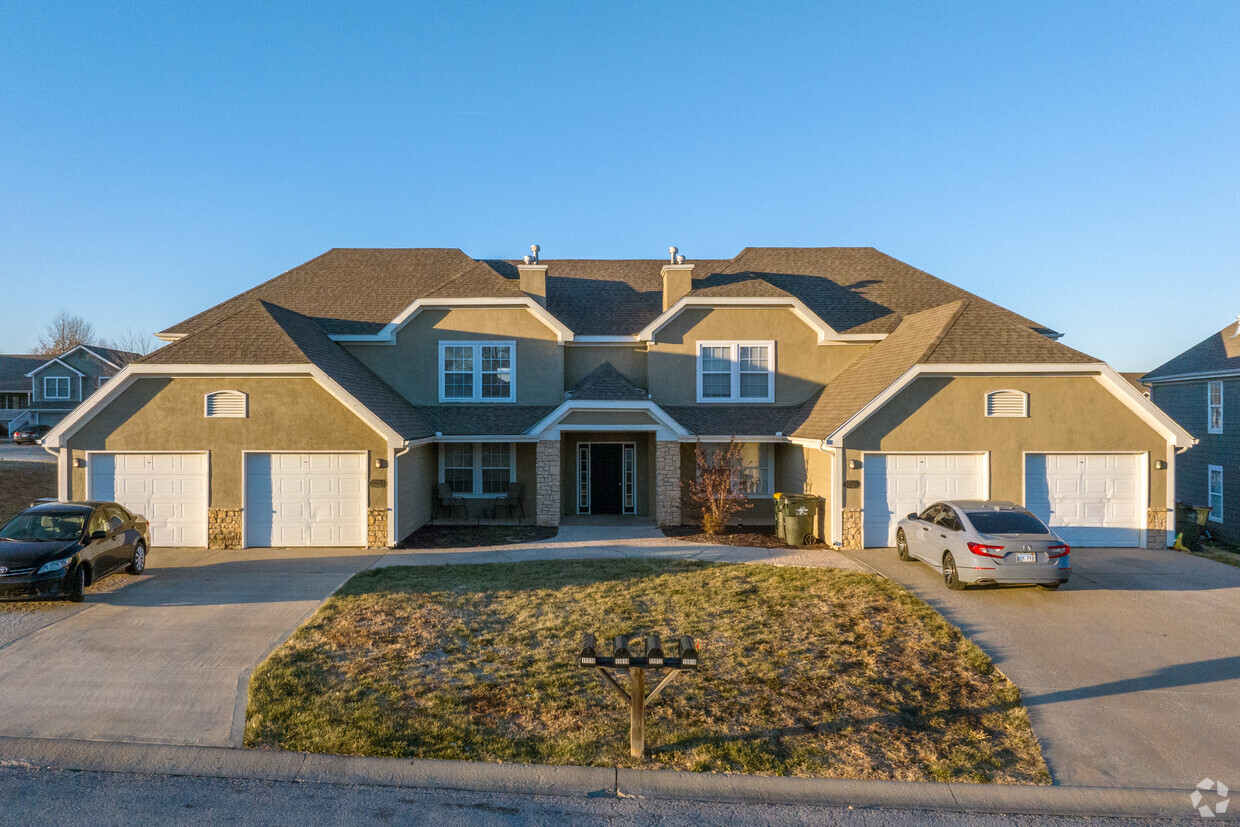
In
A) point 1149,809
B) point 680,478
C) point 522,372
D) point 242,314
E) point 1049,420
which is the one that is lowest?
point 1149,809

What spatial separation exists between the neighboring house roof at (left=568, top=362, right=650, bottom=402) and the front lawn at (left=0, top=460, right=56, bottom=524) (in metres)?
16.3

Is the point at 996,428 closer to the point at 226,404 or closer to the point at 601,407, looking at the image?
the point at 601,407

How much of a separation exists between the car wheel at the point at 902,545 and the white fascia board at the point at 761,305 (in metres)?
6.35

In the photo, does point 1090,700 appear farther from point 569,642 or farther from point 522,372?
point 522,372

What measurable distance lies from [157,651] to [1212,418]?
28867 mm

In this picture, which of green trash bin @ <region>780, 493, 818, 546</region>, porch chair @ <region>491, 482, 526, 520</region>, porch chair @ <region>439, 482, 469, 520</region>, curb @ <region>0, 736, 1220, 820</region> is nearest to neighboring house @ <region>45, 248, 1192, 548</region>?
porch chair @ <region>439, 482, 469, 520</region>

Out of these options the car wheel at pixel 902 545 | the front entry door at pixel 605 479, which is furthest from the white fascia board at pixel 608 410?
the car wheel at pixel 902 545

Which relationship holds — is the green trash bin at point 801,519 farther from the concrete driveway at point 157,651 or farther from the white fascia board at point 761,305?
the concrete driveway at point 157,651

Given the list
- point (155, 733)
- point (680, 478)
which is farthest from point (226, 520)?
point (680, 478)

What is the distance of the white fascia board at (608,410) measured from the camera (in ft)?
53.8

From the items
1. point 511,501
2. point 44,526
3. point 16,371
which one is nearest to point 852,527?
point 511,501

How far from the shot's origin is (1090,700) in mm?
6992

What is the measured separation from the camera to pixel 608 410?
653 inches

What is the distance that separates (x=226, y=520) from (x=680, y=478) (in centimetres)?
1064
